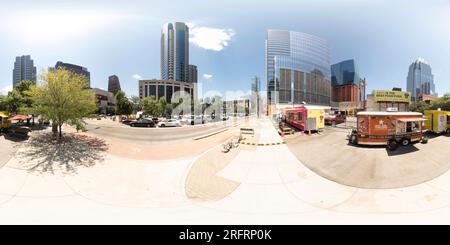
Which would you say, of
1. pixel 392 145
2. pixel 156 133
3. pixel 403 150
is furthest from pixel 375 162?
pixel 156 133

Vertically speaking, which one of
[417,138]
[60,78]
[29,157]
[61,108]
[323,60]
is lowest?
[29,157]

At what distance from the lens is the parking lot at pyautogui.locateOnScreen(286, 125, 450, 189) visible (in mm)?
4070

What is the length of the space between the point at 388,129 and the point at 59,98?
12927 millimetres

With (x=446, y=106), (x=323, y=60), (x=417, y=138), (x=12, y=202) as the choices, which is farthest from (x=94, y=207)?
(x=446, y=106)

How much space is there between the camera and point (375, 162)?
4.46m

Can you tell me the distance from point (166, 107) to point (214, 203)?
30180 mm

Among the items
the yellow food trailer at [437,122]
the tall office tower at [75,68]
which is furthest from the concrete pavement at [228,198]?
the tall office tower at [75,68]

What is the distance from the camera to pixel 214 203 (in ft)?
12.8

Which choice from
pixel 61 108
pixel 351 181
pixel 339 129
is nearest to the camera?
pixel 351 181

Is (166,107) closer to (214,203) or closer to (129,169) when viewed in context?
(129,169)

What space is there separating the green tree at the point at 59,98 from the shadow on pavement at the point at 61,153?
2.41 ft

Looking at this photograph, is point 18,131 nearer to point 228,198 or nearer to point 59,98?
point 59,98

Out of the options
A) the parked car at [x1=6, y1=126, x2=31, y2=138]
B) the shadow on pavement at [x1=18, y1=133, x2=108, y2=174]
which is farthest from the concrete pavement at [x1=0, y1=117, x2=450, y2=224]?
the parked car at [x1=6, y1=126, x2=31, y2=138]

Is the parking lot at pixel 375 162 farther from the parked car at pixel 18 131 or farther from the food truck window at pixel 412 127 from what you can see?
the parked car at pixel 18 131
